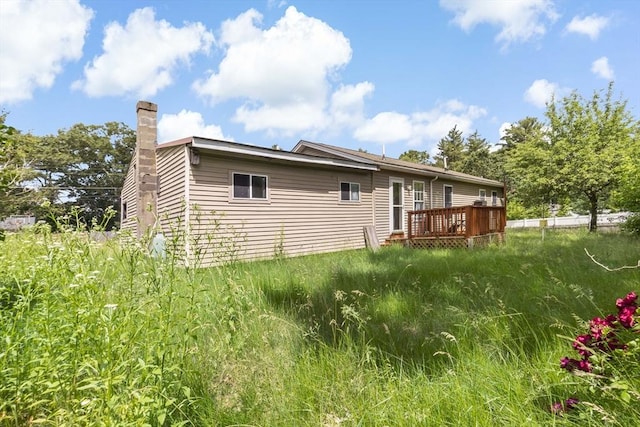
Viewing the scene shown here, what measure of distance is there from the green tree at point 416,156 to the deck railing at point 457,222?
35.6m

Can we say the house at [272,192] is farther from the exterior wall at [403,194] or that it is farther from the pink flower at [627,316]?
the pink flower at [627,316]

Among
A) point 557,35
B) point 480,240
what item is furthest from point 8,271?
point 480,240

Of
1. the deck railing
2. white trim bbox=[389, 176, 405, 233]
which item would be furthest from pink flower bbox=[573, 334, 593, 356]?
white trim bbox=[389, 176, 405, 233]

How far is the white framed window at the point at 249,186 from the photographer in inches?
345

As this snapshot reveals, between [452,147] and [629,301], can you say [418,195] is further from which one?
[452,147]

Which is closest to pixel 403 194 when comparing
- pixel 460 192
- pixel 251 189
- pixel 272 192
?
pixel 460 192

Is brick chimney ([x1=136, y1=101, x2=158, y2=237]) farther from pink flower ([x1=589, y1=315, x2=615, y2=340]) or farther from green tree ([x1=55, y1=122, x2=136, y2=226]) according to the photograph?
green tree ([x1=55, y1=122, x2=136, y2=226])

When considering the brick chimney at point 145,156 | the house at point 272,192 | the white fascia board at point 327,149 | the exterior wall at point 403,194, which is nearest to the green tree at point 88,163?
the house at point 272,192

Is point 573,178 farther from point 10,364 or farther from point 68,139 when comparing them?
point 68,139

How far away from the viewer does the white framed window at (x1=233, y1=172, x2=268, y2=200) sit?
877cm

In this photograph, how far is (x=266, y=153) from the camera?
29.4 feet

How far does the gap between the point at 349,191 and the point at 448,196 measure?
7.25 m

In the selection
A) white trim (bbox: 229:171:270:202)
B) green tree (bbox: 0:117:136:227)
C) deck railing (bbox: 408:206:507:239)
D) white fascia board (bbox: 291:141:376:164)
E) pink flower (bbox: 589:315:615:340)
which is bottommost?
pink flower (bbox: 589:315:615:340)

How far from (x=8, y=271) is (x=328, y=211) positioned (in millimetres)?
9023
